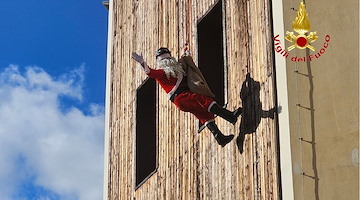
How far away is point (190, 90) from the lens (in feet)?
41.1

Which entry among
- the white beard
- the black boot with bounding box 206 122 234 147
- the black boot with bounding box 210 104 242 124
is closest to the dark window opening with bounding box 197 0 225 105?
the white beard

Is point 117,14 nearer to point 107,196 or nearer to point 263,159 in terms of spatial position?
point 107,196

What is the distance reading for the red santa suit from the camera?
12367 millimetres

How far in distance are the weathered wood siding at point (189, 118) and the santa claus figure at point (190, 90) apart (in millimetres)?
189

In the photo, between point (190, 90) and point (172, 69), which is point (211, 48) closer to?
point (172, 69)

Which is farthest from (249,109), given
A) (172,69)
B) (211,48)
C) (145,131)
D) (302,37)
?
(145,131)

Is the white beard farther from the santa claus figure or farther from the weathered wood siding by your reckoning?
the weathered wood siding

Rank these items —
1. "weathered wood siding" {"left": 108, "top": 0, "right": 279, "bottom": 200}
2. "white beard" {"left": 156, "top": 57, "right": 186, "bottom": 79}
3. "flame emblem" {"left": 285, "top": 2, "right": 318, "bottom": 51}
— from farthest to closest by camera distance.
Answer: "white beard" {"left": 156, "top": 57, "right": 186, "bottom": 79}
"weathered wood siding" {"left": 108, "top": 0, "right": 279, "bottom": 200}
"flame emblem" {"left": 285, "top": 2, "right": 318, "bottom": 51}

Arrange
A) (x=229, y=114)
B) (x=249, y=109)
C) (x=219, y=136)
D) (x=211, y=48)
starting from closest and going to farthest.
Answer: (x=249, y=109) < (x=229, y=114) < (x=219, y=136) < (x=211, y=48)

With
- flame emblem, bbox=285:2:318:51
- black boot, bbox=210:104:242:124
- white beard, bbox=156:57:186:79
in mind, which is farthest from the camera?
white beard, bbox=156:57:186:79

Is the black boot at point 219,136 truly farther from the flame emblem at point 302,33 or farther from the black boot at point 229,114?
the flame emblem at point 302,33

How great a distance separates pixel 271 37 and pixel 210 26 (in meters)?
2.76

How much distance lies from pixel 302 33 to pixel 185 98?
2483 millimetres

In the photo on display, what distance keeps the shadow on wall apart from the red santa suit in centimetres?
49
